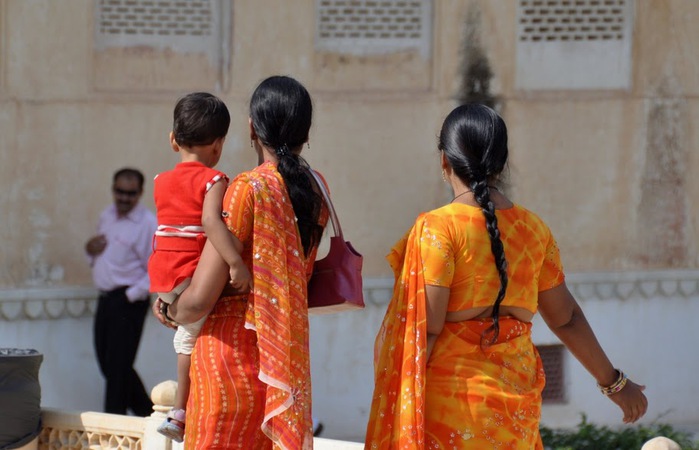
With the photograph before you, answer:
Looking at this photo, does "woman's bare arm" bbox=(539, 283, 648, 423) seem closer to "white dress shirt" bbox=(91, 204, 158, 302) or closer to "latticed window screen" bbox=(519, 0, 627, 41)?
"white dress shirt" bbox=(91, 204, 158, 302)

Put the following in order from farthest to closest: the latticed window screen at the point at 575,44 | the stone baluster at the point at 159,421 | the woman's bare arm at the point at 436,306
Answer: the latticed window screen at the point at 575,44 < the stone baluster at the point at 159,421 < the woman's bare arm at the point at 436,306

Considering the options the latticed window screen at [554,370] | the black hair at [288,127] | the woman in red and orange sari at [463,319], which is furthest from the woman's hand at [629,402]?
the latticed window screen at [554,370]

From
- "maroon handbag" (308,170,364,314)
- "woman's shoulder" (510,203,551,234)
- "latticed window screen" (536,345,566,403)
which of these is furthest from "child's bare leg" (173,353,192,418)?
"latticed window screen" (536,345,566,403)

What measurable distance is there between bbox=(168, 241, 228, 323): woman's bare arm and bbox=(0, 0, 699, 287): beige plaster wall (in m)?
3.93

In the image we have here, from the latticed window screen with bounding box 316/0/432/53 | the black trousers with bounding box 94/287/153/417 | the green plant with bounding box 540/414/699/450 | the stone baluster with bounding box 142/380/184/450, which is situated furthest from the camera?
the latticed window screen with bounding box 316/0/432/53

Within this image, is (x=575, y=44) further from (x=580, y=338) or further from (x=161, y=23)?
(x=580, y=338)

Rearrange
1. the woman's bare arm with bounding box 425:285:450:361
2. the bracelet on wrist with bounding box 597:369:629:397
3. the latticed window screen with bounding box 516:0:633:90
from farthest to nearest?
1. the latticed window screen with bounding box 516:0:633:90
2. the bracelet on wrist with bounding box 597:369:629:397
3. the woman's bare arm with bounding box 425:285:450:361

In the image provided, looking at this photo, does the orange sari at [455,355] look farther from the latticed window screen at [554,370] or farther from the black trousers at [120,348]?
the latticed window screen at [554,370]

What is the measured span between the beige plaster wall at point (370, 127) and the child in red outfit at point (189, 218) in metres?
3.72

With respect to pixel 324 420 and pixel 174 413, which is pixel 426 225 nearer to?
pixel 174 413

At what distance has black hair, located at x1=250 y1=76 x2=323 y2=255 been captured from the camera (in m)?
3.36

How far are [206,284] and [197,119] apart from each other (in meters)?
0.49

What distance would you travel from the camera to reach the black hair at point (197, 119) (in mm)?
3488

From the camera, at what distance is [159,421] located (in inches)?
189
